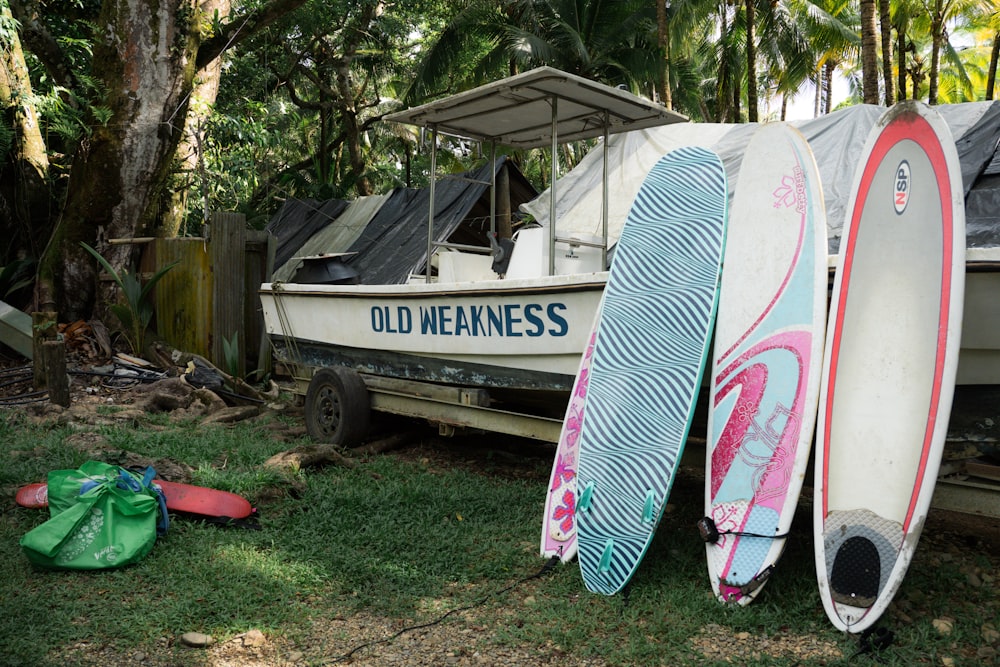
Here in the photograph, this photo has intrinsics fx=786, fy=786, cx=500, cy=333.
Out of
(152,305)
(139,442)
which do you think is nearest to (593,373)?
(139,442)

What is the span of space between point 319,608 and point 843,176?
599 centimetres

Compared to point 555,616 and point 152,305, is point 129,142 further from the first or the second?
point 555,616

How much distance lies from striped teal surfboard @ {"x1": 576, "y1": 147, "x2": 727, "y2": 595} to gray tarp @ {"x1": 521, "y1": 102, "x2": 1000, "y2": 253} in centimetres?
106

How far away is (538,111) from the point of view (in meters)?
5.71

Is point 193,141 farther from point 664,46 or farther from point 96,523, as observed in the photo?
point 664,46

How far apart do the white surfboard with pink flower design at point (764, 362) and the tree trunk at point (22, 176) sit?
29.6 ft

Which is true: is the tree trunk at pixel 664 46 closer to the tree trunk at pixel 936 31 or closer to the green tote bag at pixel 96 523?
the tree trunk at pixel 936 31

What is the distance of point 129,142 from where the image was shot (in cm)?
901

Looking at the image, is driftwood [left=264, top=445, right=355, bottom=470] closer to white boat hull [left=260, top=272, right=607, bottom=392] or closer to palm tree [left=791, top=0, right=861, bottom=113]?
white boat hull [left=260, top=272, right=607, bottom=392]

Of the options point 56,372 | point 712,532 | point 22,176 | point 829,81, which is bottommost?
point 712,532

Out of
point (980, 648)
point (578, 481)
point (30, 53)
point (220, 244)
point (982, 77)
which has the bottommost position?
point (980, 648)

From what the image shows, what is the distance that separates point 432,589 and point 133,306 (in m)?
6.59

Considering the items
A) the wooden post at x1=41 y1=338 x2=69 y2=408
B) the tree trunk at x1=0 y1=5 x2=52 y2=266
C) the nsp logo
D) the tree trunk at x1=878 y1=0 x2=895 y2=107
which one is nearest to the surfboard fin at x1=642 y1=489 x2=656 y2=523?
the nsp logo

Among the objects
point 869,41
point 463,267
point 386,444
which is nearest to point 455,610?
point 386,444
